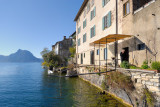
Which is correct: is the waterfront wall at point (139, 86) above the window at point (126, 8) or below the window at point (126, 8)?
below

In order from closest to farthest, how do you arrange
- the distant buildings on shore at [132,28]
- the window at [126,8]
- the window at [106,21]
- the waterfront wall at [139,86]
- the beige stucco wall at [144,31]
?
the waterfront wall at [139,86] → the beige stucco wall at [144,31] → the distant buildings on shore at [132,28] → the window at [126,8] → the window at [106,21]

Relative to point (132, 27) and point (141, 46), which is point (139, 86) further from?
point (132, 27)

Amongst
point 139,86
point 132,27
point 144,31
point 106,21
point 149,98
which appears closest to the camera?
point 149,98

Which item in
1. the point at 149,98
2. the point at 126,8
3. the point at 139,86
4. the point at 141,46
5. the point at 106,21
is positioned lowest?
the point at 149,98

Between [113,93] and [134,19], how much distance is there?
696cm

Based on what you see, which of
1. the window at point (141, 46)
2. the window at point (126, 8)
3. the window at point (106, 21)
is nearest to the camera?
the window at point (141, 46)

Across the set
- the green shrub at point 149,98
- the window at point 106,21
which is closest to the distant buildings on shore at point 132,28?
the window at point 106,21

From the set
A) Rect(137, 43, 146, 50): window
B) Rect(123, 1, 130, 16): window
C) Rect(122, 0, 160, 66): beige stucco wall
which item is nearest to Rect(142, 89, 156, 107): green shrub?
Rect(122, 0, 160, 66): beige stucco wall

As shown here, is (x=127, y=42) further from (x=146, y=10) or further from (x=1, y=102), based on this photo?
(x=1, y=102)

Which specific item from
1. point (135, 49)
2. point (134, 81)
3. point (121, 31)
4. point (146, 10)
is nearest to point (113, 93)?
point (134, 81)

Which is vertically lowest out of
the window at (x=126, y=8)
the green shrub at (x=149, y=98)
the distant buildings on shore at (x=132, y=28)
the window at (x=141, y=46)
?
the green shrub at (x=149, y=98)

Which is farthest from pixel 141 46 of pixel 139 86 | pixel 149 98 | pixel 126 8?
pixel 149 98

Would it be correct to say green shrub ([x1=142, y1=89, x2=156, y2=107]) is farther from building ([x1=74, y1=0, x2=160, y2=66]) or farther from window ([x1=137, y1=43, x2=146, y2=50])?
window ([x1=137, y1=43, x2=146, y2=50])

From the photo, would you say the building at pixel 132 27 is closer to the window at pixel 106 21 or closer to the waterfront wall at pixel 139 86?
the window at pixel 106 21
